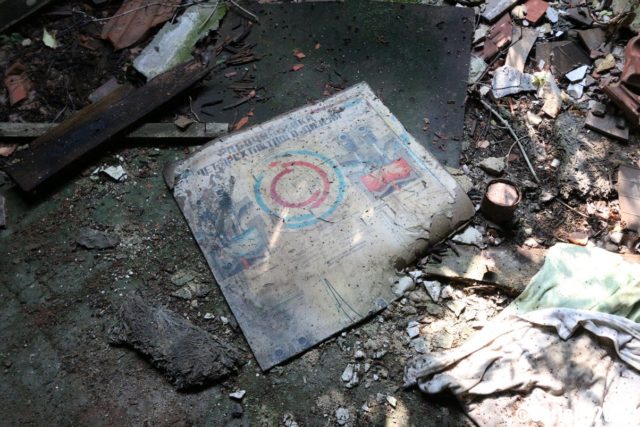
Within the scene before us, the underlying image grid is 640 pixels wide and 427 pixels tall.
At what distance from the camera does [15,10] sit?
4.07 metres

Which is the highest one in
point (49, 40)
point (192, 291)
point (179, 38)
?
point (179, 38)

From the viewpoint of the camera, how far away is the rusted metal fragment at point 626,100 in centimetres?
342

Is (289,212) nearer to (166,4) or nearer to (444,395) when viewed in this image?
(444,395)

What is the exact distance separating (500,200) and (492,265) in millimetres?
393

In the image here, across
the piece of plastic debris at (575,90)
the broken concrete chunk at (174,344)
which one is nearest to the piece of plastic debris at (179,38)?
the broken concrete chunk at (174,344)

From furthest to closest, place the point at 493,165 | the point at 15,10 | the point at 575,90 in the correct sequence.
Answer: the point at 15,10
the point at 575,90
the point at 493,165

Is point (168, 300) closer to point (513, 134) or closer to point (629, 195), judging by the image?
point (513, 134)

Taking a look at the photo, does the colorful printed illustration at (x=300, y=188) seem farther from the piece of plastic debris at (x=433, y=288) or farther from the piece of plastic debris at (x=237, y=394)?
the piece of plastic debris at (x=237, y=394)

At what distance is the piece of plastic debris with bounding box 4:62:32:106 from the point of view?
3.76 m

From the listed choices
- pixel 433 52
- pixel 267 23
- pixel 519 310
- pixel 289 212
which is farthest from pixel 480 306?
pixel 267 23

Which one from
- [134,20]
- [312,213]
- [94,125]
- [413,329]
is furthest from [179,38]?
[413,329]

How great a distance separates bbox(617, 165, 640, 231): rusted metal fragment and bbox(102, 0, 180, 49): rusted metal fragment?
141 inches

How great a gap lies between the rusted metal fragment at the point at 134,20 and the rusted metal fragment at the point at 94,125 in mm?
603

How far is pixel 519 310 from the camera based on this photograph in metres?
2.74
